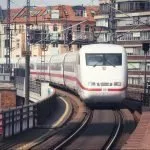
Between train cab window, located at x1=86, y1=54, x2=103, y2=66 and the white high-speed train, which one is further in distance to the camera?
train cab window, located at x1=86, y1=54, x2=103, y2=66

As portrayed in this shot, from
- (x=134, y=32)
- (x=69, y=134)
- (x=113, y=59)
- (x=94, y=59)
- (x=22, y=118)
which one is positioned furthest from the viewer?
→ (x=134, y=32)

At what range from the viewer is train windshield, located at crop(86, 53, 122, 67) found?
34.6 m

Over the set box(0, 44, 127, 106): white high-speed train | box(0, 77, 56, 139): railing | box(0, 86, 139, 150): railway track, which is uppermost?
box(0, 44, 127, 106): white high-speed train

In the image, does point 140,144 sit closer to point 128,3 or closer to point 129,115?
point 129,115

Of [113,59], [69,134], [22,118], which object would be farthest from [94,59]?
[69,134]

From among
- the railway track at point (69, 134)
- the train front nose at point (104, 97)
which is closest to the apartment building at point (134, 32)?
the train front nose at point (104, 97)

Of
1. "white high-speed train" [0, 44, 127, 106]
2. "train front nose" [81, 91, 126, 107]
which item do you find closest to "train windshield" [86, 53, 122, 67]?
"white high-speed train" [0, 44, 127, 106]

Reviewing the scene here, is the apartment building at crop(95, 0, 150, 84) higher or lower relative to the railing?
higher

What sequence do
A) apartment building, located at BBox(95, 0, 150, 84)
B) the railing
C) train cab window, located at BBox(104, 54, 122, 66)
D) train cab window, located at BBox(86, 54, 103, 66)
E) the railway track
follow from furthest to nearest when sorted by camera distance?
apartment building, located at BBox(95, 0, 150, 84) → train cab window, located at BBox(86, 54, 103, 66) → train cab window, located at BBox(104, 54, 122, 66) → the railing → the railway track

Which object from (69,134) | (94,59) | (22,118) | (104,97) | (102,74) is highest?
(94,59)

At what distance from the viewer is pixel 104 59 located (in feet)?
114

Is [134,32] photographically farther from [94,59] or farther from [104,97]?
[104,97]

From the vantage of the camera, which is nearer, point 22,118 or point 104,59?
point 22,118

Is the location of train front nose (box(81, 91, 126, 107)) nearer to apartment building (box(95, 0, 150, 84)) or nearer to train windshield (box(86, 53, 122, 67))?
train windshield (box(86, 53, 122, 67))
